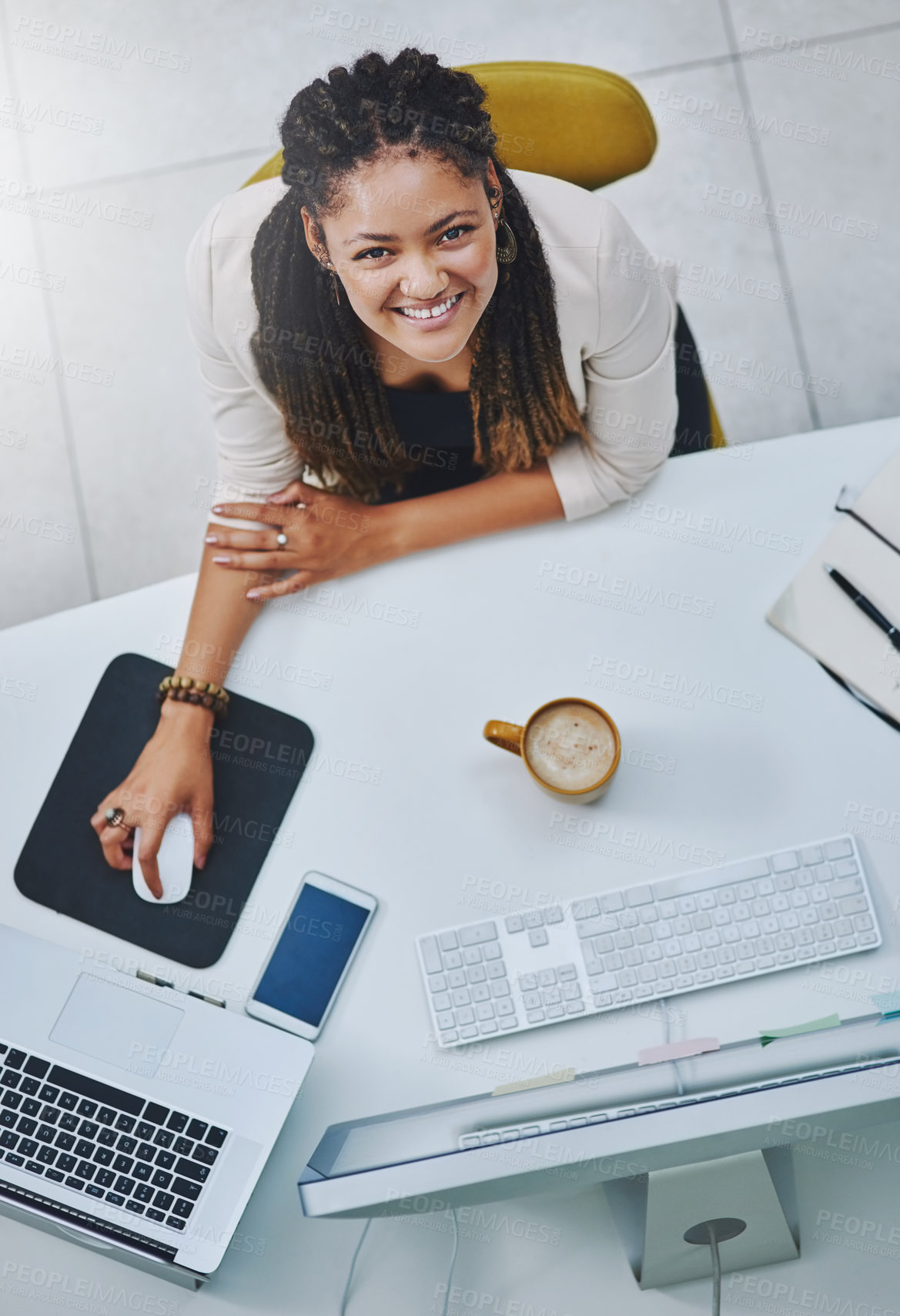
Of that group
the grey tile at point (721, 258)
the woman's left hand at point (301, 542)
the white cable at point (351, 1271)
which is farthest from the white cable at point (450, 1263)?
the grey tile at point (721, 258)

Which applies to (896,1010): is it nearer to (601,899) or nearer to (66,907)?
(601,899)

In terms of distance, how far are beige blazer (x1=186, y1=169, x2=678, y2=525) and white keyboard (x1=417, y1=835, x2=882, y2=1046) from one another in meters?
0.43

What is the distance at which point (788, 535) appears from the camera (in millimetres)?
1138

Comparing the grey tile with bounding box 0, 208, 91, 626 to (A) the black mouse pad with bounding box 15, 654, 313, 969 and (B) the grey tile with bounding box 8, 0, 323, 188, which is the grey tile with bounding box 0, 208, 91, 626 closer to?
(B) the grey tile with bounding box 8, 0, 323, 188

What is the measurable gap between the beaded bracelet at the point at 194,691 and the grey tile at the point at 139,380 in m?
0.69

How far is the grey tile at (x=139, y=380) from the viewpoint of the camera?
1.78 meters

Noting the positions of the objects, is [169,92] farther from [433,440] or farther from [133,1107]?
[133,1107]

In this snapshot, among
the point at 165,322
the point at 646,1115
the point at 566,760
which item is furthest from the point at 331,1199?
the point at 165,322

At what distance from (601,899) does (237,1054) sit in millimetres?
393

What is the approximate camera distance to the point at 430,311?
948 millimetres

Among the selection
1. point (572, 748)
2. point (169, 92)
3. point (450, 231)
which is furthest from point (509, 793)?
point (169, 92)

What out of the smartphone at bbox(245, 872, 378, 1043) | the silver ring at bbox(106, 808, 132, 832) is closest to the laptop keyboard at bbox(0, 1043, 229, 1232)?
the smartphone at bbox(245, 872, 378, 1043)

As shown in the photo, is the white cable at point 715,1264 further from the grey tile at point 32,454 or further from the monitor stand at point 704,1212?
the grey tile at point 32,454

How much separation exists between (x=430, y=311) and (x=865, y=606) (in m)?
0.54
